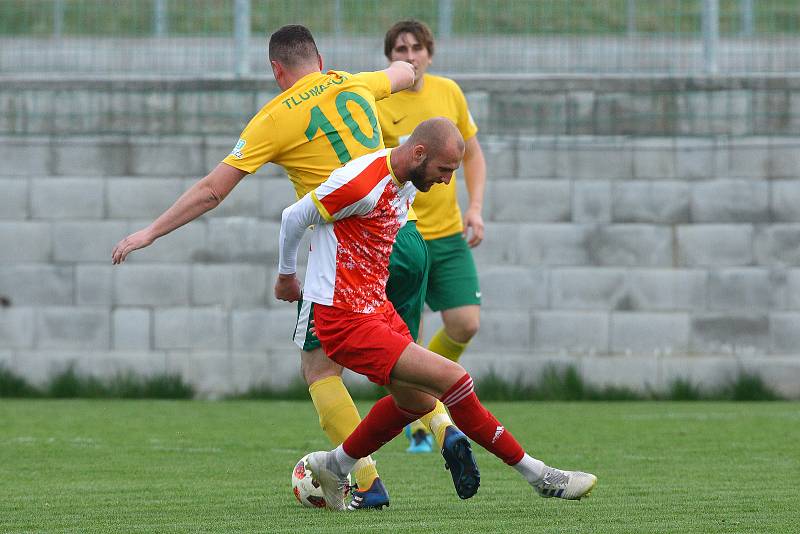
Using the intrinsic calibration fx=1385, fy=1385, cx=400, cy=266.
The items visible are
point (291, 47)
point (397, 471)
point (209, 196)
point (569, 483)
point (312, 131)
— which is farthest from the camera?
point (397, 471)

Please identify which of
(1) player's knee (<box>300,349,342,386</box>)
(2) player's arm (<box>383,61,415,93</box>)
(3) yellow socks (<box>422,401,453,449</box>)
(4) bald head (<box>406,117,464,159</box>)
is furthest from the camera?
(2) player's arm (<box>383,61,415,93</box>)

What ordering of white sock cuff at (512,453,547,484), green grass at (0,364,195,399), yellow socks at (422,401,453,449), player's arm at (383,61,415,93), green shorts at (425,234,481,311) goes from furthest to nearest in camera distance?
green grass at (0,364,195,399) < green shorts at (425,234,481,311) < player's arm at (383,61,415,93) < yellow socks at (422,401,453,449) < white sock cuff at (512,453,547,484)

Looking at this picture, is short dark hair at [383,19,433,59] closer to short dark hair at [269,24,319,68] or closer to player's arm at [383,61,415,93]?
player's arm at [383,61,415,93]

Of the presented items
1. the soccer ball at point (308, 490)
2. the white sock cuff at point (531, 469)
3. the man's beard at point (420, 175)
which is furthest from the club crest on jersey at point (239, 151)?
the white sock cuff at point (531, 469)

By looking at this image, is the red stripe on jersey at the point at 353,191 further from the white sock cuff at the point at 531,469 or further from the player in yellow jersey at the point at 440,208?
the player in yellow jersey at the point at 440,208

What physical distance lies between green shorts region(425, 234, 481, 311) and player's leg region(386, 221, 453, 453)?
153cm

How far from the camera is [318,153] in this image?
221 inches

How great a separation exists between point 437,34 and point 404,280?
591cm

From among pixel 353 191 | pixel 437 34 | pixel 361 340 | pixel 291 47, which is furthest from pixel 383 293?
pixel 437 34

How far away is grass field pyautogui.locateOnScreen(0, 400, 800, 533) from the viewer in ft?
16.4

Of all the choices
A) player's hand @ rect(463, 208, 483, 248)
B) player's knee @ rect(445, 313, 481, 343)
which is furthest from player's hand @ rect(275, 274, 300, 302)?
player's knee @ rect(445, 313, 481, 343)

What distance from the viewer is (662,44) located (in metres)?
11.2

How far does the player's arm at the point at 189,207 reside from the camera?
5.21m

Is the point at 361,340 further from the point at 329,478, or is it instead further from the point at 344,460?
the point at 329,478
